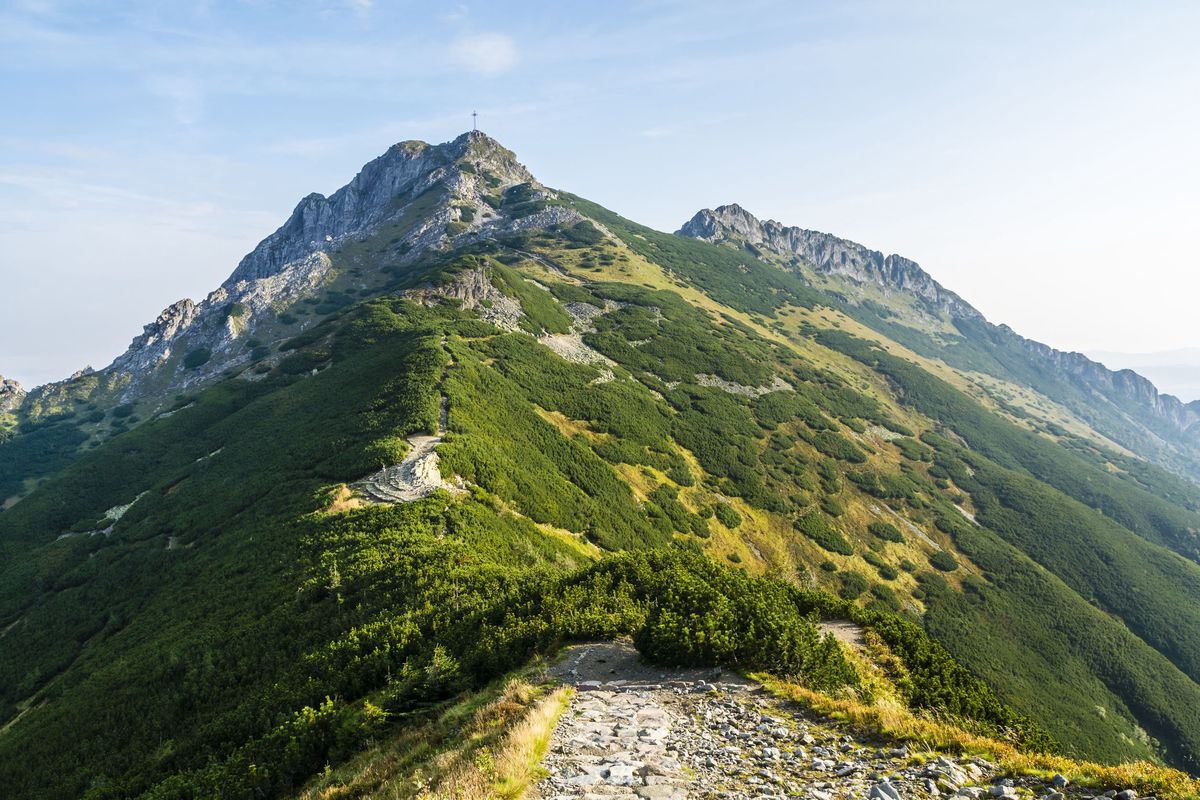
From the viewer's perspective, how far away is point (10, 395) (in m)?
138

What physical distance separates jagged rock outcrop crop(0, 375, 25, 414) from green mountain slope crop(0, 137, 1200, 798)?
25580 mm

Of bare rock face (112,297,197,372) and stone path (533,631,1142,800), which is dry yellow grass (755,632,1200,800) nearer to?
stone path (533,631,1142,800)

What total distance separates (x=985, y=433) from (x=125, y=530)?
189164 millimetres

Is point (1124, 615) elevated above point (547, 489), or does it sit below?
below

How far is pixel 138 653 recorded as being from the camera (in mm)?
27484

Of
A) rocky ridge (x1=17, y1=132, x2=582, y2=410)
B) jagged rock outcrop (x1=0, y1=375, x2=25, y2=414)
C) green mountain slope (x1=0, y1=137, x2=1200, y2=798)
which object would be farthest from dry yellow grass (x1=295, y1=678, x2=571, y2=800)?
jagged rock outcrop (x1=0, y1=375, x2=25, y2=414)

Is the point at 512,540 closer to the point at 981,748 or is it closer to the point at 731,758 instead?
the point at 731,758

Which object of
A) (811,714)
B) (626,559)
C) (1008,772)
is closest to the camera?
(1008,772)

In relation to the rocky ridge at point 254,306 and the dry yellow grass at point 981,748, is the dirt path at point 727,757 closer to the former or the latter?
the dry yellow grass at point 981,748

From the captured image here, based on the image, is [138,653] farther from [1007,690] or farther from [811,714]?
[1007,690]

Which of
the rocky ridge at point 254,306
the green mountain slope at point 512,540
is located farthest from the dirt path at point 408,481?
the rocky ridge at point 254,306

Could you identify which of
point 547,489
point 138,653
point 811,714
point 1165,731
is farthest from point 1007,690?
point 138,653

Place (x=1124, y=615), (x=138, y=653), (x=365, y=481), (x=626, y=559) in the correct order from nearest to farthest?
(x=626, y=559), (x=138, y=653), (x=365, y=481), (x=1124, y=615)

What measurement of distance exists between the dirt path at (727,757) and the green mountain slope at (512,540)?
10.2 ft
